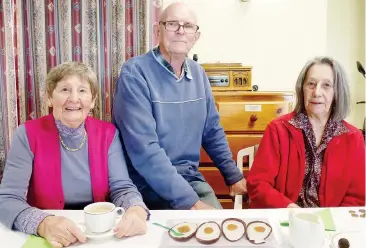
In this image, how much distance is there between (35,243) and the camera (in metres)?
0.98

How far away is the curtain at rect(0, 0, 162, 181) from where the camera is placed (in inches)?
83.2

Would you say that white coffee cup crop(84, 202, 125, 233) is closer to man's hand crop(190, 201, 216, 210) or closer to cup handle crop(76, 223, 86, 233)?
cup handle crop(76, 223, 86, 233)

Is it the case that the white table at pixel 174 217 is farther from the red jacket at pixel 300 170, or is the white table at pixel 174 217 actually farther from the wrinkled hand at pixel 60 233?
the red jacket at pixel 300 170

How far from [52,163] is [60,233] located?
0.39m

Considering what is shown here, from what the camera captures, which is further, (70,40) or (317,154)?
(70,40)

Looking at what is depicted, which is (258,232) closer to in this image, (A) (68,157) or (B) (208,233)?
(B) (208,233)

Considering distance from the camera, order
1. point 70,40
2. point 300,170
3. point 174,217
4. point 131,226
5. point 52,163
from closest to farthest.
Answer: point 131,226 < point 174,217 < point 52,163 < point 300,170 < point 70,40

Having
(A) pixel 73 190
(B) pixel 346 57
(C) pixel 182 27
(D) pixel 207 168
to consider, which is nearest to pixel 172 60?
(C) pixel 182 27

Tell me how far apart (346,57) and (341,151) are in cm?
287

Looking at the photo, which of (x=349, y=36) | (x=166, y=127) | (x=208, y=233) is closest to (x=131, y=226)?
(x=208, y=233)

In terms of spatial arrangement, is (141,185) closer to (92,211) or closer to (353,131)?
(92,211)

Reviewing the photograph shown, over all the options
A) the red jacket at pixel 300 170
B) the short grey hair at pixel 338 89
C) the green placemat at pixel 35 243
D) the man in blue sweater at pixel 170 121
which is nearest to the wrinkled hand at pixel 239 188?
the man in blue sweater at pixel 170 121

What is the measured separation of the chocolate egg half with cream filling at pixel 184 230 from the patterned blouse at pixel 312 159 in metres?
0.67

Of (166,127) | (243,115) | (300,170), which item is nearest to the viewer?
(300,170)
